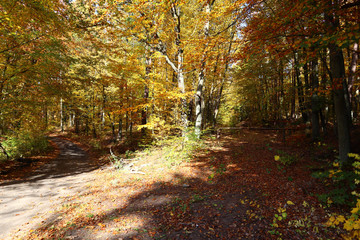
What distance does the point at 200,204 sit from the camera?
4777 millimetres

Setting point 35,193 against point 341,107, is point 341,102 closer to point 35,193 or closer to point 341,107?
point 341,107

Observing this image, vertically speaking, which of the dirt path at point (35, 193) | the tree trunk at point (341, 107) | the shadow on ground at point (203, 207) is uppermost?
the tree trunk at point (341, 107)

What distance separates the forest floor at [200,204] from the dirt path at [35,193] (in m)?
0.11

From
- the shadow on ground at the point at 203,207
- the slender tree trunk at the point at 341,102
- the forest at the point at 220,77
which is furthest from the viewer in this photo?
the slender tree trunk at the point at 341,102

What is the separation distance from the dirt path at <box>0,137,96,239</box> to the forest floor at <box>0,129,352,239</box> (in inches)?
4.2

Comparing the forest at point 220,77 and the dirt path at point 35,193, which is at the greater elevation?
the forest at point 220,77

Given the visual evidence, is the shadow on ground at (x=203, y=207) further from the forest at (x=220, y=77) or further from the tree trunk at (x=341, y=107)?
the tree trunk at (x=341, y=107)

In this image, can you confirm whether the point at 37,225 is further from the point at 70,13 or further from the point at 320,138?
the point at 320,138

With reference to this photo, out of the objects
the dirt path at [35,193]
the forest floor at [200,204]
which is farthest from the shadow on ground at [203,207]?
the dirt path at [35,193]

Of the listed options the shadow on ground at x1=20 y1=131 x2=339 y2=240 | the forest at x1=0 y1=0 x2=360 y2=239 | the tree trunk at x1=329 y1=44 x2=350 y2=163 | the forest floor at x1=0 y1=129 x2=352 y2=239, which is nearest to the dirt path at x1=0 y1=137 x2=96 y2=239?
the forest floor at x1=0 y1=129 x2=352 y2=239

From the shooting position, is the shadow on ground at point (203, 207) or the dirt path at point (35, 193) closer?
the shadow on ground at point (203, 207)

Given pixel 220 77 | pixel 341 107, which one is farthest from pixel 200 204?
pixel 220 77

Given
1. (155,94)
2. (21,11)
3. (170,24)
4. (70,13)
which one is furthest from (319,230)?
(70,13)

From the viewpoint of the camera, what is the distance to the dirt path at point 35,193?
5184 millimetres
